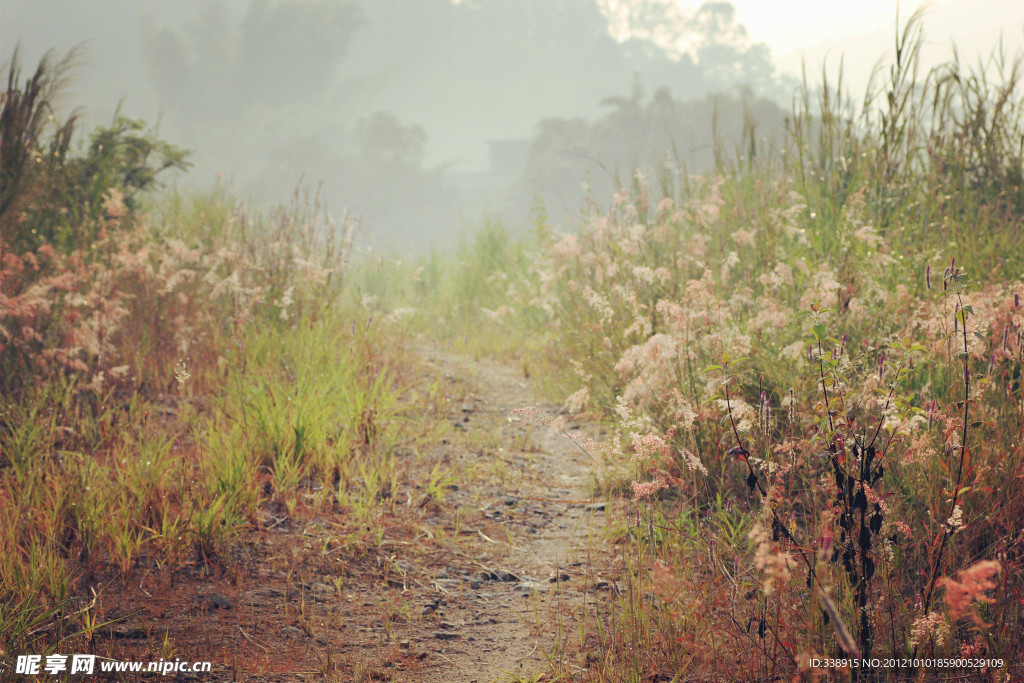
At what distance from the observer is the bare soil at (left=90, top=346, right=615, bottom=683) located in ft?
6.68

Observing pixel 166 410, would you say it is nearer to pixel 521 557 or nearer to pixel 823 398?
pixel 521 557

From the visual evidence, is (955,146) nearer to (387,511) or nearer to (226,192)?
(387,511)

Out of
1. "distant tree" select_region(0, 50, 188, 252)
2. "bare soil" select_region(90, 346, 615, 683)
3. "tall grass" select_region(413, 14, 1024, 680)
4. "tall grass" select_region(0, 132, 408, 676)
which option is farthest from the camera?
"distant tree" select_region(0, 50, 188, 252)

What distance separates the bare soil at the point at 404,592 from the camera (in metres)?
2.04

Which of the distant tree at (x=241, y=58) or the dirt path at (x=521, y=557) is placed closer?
the dirt path at (x=521, y=557)

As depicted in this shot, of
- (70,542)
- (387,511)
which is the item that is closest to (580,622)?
(387,511)

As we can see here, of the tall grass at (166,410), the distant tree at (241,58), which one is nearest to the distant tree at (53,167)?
the tall grass at (166,410)

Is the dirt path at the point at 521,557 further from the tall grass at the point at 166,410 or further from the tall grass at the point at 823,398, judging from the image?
the tall grass at the point at 166,410

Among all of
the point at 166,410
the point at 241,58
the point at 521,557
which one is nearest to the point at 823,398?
the point at 521,557

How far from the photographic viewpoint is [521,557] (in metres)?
2.85

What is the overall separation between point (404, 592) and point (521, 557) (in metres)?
0.56

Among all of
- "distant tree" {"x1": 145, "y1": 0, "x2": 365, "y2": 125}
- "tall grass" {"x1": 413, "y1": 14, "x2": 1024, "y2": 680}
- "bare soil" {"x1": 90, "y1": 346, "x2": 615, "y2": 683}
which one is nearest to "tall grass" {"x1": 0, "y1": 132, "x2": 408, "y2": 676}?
"bare soil" {"x1": 90, "y1": 346, "x2": 615, "y2": 683}

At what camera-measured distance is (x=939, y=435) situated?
90.2 inches

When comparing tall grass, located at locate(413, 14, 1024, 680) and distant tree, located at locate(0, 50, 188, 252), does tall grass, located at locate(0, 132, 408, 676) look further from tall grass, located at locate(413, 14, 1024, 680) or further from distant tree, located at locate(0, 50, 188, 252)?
tall grass, located at locate(413, 14, 1024, 680)
